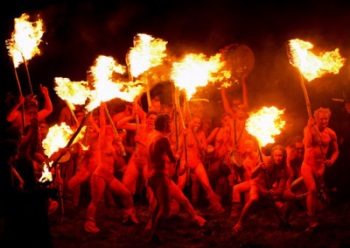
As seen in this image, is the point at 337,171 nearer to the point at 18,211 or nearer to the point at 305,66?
the point at 305,66

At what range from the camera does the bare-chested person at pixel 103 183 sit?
28.6 ft

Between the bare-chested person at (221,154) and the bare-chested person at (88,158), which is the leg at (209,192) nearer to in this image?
the bare-chested person at (221,154)

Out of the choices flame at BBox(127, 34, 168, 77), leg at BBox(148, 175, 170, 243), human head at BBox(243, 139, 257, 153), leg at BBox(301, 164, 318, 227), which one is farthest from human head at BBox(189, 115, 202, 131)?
leg at BBox(148, 175, 170, 243)

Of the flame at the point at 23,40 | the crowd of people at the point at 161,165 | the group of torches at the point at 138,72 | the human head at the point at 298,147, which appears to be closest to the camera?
the crowd of people at the point at 161,165

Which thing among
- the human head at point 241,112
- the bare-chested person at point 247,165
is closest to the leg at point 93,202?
the bare-chested person at point 247,165

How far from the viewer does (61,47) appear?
1431 cm

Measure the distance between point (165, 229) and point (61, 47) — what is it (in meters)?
7.65

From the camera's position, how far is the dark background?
12609 millimetres

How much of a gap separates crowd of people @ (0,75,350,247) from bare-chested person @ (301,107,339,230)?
0.02 meters

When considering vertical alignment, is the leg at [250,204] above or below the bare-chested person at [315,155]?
below

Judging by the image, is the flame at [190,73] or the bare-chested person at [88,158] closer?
the flame at [190,73]

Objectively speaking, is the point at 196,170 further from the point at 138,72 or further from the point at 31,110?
the point at 31,110

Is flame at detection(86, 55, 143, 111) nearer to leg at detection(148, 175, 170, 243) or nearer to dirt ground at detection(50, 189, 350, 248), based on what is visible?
leg at detection(148, 175, 170, 243)

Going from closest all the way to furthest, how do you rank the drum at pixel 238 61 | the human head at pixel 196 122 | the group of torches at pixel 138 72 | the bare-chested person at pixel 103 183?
the group of torches at pixel 138 72
the bare-chested person at pixel 103 183
the human head at pixel 196 122
the drum at pixel 238 61
